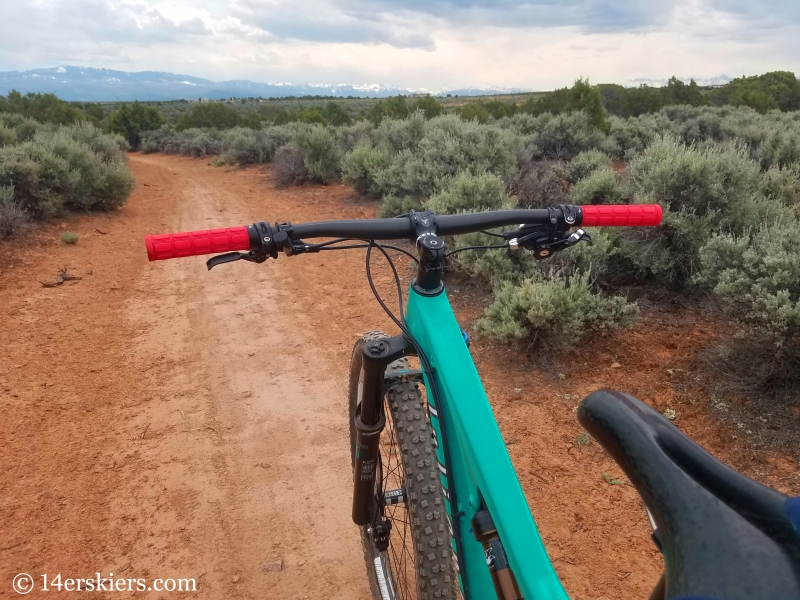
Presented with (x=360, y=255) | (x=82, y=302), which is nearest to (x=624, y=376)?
(x=360, y=255)

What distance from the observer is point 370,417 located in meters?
1.85

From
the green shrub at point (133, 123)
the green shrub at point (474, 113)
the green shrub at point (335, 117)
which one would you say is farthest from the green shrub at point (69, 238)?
the green shrub at point (133, 123)

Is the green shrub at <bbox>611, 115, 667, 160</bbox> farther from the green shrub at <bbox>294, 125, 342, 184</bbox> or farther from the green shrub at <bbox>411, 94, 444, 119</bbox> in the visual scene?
the green shrub at <bbox>411, 94, 444, 119</bbox>

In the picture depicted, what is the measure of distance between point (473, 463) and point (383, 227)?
2.40 ft

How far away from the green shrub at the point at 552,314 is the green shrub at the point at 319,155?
871cm

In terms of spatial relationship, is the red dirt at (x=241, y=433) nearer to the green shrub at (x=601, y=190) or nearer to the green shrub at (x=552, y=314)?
the green shrub at (x=552, y=314)

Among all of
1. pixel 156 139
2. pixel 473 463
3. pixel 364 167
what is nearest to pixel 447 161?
pixel 364 167

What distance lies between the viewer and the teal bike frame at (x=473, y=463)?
1.21 m

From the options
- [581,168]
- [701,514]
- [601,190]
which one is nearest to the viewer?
[701,514]

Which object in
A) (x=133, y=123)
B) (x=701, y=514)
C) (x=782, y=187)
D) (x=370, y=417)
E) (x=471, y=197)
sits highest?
(x=133, y=123)

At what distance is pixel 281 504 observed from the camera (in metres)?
3.11

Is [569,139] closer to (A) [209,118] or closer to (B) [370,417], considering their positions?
(B) [370,417]

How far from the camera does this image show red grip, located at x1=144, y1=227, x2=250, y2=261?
148 centimetres

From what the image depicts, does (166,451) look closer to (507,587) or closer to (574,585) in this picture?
(574,585)
